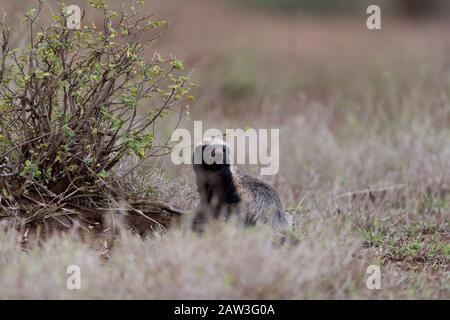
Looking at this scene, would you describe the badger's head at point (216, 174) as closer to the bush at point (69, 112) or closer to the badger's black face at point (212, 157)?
the badger's black face at point (212, 157)

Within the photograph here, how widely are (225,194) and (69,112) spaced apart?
4.06 ft

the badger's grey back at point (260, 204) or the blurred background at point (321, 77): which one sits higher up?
the blurred background at point (321, 77)

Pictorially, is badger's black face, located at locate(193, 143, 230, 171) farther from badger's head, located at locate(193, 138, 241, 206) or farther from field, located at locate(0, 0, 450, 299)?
field, located at locate(0, 0, 450, 299)

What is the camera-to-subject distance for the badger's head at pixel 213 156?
6.07 meters

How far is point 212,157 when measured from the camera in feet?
19.9

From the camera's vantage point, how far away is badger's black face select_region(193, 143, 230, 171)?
6.07 meters

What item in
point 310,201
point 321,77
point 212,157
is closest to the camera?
point 212,157

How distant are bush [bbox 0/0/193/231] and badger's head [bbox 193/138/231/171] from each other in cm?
39

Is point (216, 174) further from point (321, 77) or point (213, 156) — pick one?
point (321, 77)

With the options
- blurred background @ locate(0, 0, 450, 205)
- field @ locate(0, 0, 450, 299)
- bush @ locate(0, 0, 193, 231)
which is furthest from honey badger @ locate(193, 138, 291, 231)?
blurred background @ locate(0, 0, 450, 205)

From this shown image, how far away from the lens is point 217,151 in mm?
6055

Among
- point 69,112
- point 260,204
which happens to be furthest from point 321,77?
point 69,112

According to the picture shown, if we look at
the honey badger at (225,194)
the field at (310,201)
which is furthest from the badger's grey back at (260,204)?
the field at (310,201)
